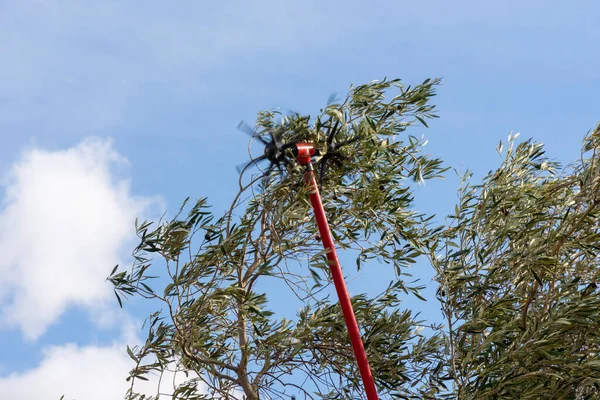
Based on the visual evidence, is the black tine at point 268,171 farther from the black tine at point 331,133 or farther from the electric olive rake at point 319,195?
the black tine at point 331,133

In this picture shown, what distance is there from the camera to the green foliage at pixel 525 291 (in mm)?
6980

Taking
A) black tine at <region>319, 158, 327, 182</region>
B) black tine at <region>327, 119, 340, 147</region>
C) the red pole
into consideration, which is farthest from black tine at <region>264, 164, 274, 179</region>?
the red pole

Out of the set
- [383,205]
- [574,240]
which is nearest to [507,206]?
[574,240]

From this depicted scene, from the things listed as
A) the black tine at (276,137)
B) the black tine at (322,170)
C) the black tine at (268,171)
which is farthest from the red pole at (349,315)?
the black tine at (276,137)

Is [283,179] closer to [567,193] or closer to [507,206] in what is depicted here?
[507,206]

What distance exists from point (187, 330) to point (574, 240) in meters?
4.16

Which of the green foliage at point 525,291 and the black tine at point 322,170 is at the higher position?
the black tine at point 322,170

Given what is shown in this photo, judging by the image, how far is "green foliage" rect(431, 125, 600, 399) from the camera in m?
6.98

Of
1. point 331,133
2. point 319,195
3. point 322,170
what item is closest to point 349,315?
point 319,195

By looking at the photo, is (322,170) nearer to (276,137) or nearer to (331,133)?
(331,133)

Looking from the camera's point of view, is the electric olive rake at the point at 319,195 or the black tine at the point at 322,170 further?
the black tine at the point at 322,170

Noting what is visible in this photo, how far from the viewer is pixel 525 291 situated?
8.01 metres

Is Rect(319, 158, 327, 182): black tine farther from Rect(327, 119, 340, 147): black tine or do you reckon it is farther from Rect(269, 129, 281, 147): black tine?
Rect(269, 129, 281, 147): black tine

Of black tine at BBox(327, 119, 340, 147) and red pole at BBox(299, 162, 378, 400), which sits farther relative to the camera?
black tine at BBox(327, 119, 340, 147)
